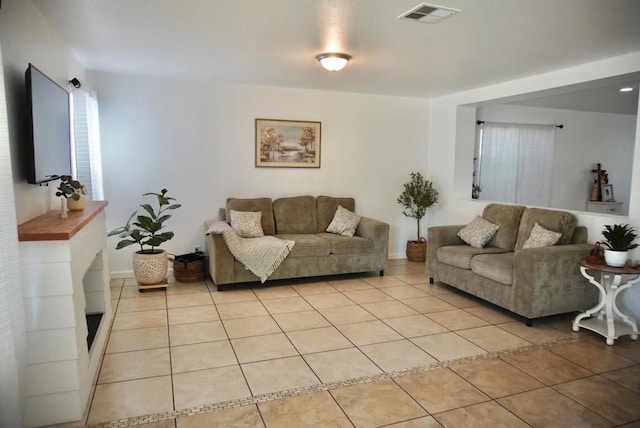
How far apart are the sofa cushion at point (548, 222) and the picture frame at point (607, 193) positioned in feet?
11.6

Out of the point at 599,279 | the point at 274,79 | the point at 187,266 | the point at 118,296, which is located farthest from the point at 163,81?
the point at 599,279

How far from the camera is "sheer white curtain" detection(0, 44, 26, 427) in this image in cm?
169

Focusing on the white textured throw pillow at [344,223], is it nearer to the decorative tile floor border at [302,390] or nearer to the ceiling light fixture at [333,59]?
the ceiling light fixture at [333,59]

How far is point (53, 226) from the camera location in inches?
85.7

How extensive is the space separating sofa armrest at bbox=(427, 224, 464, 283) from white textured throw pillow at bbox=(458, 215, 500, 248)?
0.25 feet

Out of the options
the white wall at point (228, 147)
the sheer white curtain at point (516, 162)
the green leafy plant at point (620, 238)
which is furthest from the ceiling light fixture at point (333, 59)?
the sheer white curtain at point (516, 162)

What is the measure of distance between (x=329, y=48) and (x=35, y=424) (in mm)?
3099

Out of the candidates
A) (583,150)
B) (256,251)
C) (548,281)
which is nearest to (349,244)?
(256,251)

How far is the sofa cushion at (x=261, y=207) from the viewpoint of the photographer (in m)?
4.95

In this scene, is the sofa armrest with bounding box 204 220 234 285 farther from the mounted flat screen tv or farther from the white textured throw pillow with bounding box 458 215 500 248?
the white textured throw pillow with bounding box 458 215 500 248

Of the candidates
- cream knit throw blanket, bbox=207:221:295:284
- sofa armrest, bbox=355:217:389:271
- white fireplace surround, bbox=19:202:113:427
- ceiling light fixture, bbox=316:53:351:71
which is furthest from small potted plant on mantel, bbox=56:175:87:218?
sofa armrest, bbox=355:217:389:271

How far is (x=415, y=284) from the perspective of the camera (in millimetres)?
4762

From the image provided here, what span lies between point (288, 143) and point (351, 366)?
10.6 feet

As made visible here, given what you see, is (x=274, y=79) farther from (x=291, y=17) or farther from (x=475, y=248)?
(x=475, y=248)
